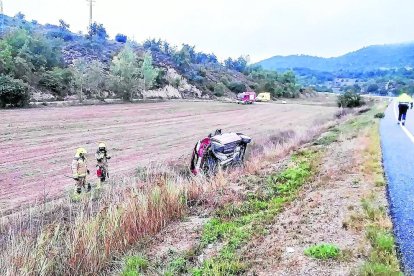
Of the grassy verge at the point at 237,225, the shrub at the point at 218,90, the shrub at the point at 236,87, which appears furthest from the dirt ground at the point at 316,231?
the shrub at the point at 236,87

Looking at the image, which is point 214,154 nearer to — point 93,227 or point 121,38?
point 93,227

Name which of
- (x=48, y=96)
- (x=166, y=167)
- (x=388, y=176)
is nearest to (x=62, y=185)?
(x=166, y=167)

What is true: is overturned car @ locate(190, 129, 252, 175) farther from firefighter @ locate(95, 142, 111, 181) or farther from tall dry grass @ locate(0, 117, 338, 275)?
firefighter @ locate(95, 142, 111, 181)

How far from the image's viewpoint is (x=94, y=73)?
5244 centimetres

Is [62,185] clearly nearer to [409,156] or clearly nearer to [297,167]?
[297,167]

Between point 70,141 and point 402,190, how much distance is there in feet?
63.1

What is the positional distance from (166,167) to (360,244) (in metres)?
11.0

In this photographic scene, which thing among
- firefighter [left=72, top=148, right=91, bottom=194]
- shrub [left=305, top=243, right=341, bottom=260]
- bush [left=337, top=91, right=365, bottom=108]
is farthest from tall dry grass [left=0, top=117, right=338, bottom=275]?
bush [left=337, top=91, right=365, bottom=108]

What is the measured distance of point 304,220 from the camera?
7707 mm

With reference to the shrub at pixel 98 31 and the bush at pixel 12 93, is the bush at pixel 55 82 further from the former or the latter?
the shrub at pixel 98 31

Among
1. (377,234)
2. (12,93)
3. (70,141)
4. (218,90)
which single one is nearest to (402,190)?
(377,234)

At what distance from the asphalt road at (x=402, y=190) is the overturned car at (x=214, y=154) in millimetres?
5059

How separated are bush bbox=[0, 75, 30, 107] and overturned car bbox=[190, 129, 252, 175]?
2925 centimetres

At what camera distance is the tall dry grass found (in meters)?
7.02
